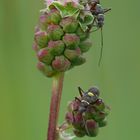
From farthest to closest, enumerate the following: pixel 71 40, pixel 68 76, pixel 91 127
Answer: pixel 68 76, pixel 91 127, pixel 71 40

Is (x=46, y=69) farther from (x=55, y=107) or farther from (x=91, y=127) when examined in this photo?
(x=91, y=127)

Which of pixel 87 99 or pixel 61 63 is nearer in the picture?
pixel 61 63

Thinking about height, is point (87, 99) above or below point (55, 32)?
below

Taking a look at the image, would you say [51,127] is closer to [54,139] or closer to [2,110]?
[54,139]

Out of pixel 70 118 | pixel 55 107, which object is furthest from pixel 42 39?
pixel 70 118

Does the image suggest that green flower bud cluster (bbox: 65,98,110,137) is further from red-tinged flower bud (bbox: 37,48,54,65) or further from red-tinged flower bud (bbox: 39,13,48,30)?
red-tinged flower bud (bbox: 39,13,48,30)

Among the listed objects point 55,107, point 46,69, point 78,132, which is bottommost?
→ point 78,132
